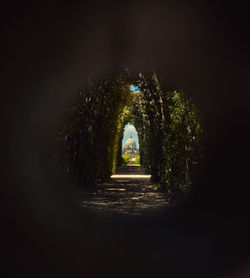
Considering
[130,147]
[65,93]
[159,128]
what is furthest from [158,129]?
[130,147]

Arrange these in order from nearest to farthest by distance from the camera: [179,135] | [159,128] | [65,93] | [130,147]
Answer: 1. [65,93]
2. [179,135]
3. [159,128]
4. [130,147]

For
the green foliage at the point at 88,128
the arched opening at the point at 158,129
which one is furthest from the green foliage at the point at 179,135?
the green foliage at the point at 88,128

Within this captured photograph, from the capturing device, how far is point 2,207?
9.40ft

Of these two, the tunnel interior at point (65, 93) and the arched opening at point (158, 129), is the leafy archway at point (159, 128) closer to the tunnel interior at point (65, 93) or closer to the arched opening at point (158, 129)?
the arched opening at point (158, 129)

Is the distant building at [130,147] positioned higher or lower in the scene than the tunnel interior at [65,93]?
higher

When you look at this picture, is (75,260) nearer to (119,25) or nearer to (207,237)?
(207,237)

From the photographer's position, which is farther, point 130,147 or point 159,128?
point 130,147

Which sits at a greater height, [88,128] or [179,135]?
[88,128]

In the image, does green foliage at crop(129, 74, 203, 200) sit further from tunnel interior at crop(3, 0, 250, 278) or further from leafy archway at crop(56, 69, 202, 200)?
tunnel interior at crop(3, 0, 250, 278)

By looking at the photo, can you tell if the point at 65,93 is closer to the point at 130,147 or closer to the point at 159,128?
the point at 159,128

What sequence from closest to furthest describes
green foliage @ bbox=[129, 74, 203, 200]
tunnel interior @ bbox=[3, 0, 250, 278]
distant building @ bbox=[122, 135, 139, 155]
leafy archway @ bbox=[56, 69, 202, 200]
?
tunnel interior @ bbox=[3, 0, 250, 278], green foliage @ bbox=[129, 74, 203, 200], leafy archway @ bbox=[56, 69, 202, 200], distant building @ bbox=[122, 135, 139, 155]

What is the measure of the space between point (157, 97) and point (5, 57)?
698 centimetres

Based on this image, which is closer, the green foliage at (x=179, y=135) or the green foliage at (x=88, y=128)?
the green foliage at (x=179, y=135)

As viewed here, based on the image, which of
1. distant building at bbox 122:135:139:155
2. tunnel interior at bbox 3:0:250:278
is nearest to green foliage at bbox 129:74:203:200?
tunnel interior at bbox 3:0:250:278
